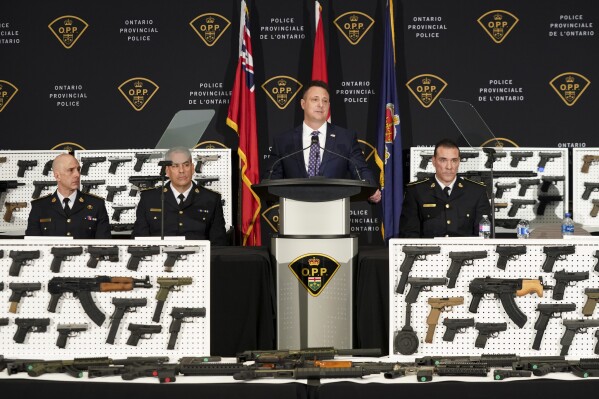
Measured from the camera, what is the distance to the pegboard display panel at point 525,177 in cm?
725

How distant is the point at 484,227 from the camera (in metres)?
5.13

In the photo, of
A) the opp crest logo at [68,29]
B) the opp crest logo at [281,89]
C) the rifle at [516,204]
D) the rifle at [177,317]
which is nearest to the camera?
the rifle at [177,317]

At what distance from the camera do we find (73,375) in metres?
3.17

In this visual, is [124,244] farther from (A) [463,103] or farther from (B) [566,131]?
(B) [566,131]

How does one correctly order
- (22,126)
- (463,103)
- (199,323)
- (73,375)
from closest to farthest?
(73,375)
(199,323)
(463,103)
(22,126)

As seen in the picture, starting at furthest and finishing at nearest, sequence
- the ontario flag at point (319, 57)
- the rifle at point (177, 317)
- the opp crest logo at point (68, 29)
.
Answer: the opp crest logo at point (68, 29), the ontario flag at point (319, 57), the rifle at point (177, 317)

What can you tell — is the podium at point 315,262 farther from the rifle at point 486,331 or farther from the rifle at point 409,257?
the rifle at point 486,331

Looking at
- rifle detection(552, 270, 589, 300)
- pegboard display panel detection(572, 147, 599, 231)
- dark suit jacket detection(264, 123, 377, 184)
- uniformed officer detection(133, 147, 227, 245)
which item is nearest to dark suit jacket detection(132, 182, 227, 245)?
uniformed officer detection(133, 147, 227, 245)

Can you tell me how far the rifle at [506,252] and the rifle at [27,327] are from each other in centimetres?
219

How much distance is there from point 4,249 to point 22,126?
4736 millimetres

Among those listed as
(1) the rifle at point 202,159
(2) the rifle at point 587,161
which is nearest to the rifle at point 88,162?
(1) the rifle at point 202,159

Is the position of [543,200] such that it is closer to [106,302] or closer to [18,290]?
[106,302]

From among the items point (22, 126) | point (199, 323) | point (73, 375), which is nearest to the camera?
point (73, 375)

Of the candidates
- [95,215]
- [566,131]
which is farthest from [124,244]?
[566,131]
